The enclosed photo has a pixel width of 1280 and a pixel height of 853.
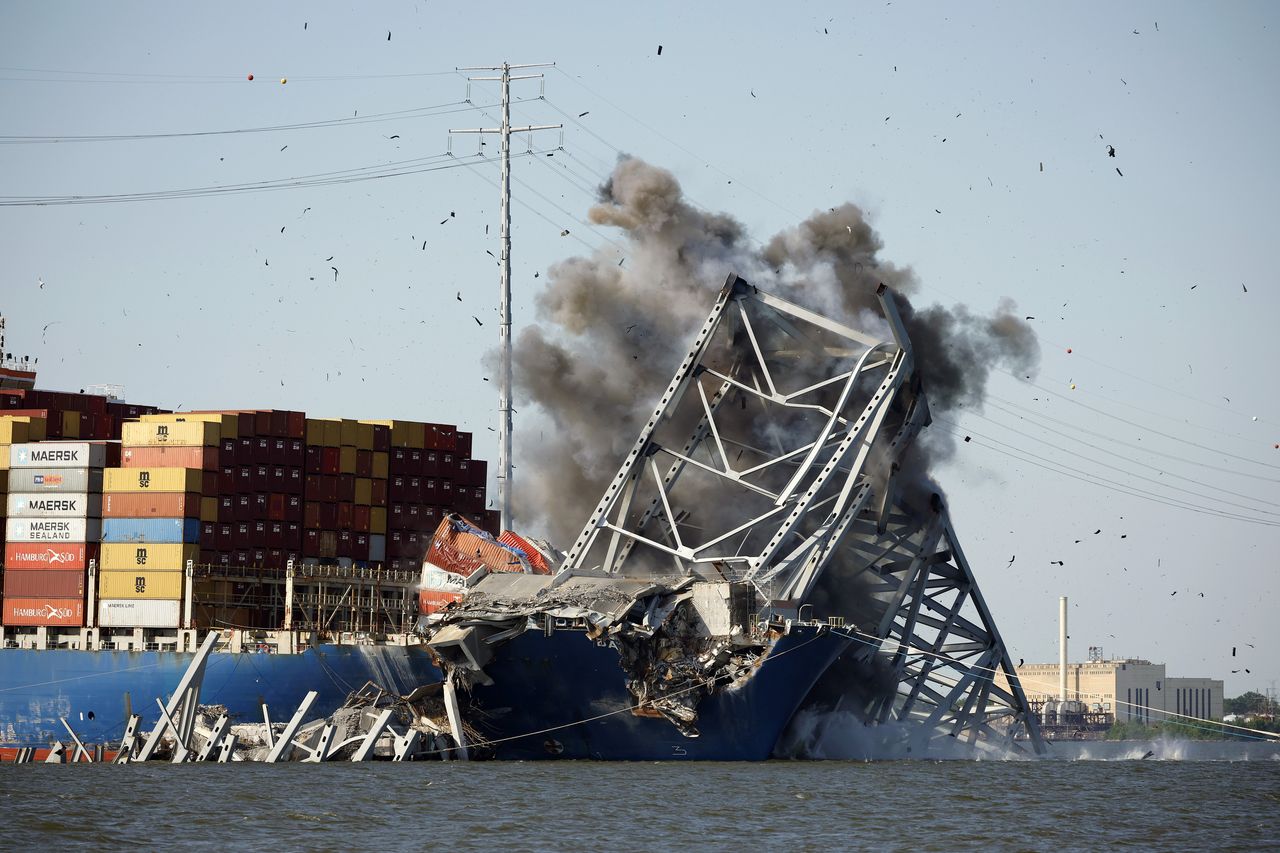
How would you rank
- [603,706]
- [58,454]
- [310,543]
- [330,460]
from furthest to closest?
[330,460] < [310,543] < [58,454] < [603,706]

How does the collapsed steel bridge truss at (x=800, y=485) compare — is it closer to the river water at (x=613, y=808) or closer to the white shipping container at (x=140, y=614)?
the river water at (x=613, y=808)

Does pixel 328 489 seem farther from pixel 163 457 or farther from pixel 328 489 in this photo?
pixel 163 457

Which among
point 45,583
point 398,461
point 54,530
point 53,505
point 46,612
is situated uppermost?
point 398,461

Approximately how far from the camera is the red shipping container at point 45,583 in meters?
74.6

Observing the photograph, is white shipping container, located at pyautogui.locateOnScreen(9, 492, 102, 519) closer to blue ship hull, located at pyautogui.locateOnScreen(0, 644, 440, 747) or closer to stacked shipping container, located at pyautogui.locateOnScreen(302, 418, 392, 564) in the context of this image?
blue ship hull, located at pyautogui.locateOnScreen(0, 644, 440, 747)

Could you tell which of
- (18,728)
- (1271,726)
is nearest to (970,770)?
(18,728)

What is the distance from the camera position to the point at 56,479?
75.8 metres

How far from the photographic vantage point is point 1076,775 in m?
68.2

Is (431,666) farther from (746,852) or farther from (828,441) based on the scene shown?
(746,852)

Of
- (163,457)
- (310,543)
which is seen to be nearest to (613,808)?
(163,457)

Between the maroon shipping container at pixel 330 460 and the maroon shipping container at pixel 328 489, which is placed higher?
the maroon shipping container at pixel 330 460

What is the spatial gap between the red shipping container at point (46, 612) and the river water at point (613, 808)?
10.4 metres

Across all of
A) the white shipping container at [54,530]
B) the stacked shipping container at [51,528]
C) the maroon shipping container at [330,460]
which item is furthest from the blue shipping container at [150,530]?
the maroon shipping container at [330,460]

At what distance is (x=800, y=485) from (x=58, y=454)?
28.4 meters
